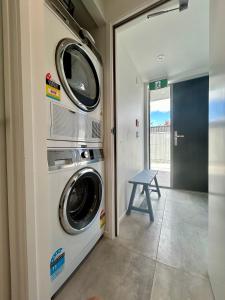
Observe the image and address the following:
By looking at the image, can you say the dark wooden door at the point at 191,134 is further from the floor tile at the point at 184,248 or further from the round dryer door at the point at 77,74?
the round dryer door at the point at 77,74

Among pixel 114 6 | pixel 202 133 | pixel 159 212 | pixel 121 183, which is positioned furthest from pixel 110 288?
pixel 202 133

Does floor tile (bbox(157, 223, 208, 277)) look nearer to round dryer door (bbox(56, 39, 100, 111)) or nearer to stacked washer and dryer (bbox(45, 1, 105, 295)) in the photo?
stacked washer and dryer (bbox(45, 1, 105, 295))

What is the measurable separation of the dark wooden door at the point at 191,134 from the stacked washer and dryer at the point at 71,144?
82.7 inches

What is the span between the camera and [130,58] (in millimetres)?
2004

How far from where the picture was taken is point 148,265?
1.01 meters

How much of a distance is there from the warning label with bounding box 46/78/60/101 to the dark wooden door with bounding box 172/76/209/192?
2.55 meters

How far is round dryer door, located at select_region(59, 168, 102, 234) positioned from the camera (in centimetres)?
80

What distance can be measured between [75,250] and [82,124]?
2.81 ft

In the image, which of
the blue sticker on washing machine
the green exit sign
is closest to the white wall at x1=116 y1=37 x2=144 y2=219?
the green exit sign

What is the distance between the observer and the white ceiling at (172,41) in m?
1.37

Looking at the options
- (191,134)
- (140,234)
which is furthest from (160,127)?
(140,234)

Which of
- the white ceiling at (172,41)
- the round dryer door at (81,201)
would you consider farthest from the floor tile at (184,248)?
the white ceiling at (172,41)

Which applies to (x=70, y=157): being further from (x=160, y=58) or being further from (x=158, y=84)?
(x=158, y=84)

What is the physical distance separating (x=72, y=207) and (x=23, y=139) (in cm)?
70
